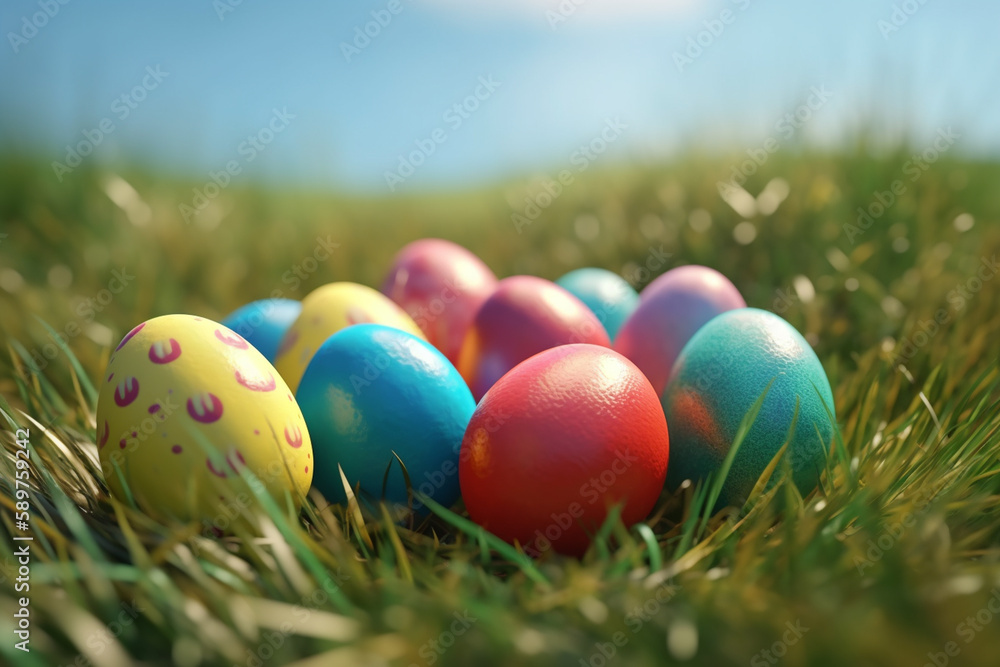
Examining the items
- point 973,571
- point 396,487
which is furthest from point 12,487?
point 973,571

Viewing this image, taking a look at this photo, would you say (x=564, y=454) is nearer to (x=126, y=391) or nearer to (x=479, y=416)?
(x=479, y=416)

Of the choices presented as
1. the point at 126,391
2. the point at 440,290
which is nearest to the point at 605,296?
the point at 440,290

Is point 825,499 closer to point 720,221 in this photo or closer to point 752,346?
point 752,346

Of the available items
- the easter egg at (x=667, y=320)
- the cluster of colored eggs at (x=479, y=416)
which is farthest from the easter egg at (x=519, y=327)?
the easter egg at (x=667, y=320)

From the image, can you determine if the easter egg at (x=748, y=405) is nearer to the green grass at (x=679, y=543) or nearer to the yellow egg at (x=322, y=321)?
the green grass at (x=679, y=543)

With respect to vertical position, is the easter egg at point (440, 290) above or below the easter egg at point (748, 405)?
above
